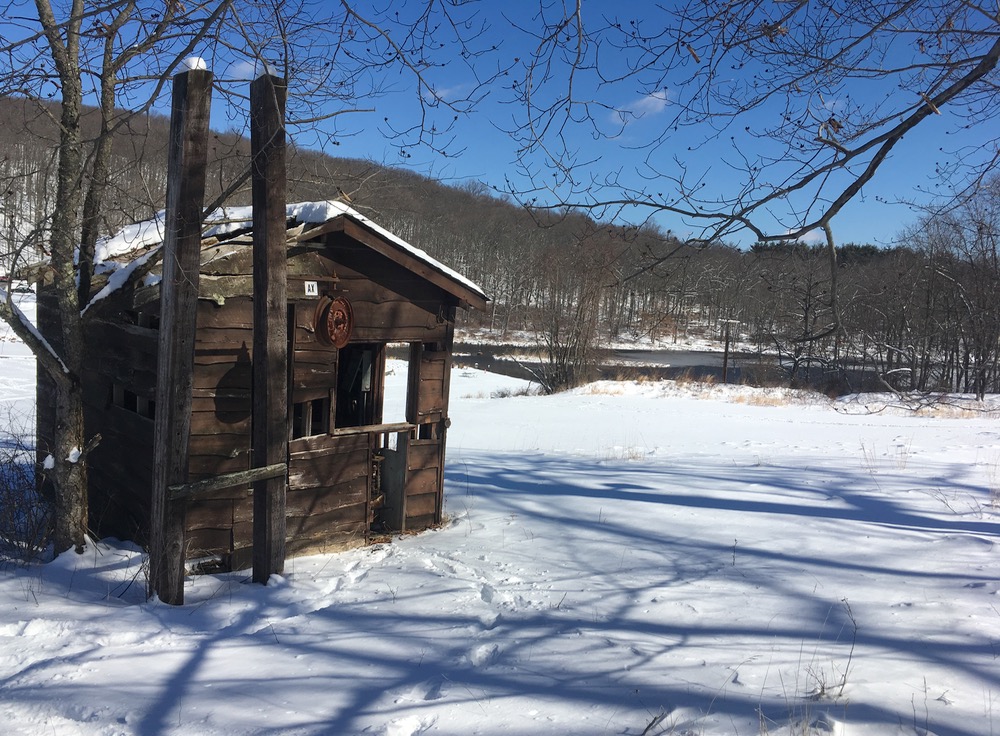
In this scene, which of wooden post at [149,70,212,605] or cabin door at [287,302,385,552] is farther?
cabin door at [287,302,385,552]

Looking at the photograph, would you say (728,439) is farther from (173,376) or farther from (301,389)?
(173,376)

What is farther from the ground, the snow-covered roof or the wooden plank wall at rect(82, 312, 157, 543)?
the snow-covered roof

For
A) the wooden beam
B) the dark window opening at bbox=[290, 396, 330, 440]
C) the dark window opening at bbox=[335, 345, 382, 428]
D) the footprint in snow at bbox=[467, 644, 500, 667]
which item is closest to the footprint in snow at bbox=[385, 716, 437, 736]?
the footprint in snow at bbox=[467, 644, 500, 667]

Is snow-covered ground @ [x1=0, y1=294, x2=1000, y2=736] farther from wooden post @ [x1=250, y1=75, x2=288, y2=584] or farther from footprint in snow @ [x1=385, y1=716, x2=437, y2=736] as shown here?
wooden post @ [x1=250, y1=75, x2=288, y2=584]

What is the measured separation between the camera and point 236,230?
6.70 meters

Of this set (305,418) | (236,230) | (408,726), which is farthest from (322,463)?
(408,726)

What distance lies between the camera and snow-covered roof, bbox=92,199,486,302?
627cm

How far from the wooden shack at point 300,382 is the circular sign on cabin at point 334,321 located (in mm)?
11

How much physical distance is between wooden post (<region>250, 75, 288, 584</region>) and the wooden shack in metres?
1.11

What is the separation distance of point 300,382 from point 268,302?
1764 millimetres

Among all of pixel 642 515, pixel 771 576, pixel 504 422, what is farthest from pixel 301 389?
pixel 504 422

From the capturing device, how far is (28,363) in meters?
23.6

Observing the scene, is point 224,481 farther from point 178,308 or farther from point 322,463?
point 322,463

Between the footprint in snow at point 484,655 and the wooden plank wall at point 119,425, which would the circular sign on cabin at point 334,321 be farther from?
the footprint in snow at point 484,655
